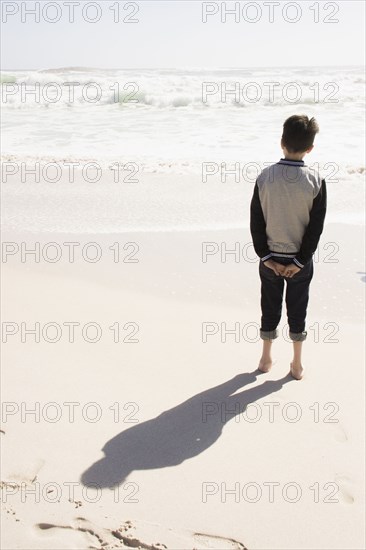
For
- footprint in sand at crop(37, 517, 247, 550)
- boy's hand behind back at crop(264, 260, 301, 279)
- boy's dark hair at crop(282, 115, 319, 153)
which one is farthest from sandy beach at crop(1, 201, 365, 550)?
boy's dark hair at crop(282, 115, 319, 153)

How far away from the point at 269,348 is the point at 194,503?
1209mm

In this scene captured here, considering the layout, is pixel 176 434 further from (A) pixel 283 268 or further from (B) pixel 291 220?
(B) pixel 291 220

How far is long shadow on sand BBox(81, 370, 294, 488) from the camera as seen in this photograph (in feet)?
8.41

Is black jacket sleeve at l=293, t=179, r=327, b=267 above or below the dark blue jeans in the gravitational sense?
above

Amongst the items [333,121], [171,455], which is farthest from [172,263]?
[333,121]

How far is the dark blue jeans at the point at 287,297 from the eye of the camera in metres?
3.08

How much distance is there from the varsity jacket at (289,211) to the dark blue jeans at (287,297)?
82 millimetres

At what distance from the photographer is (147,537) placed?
7.18 feet

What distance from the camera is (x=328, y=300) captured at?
14.4ft

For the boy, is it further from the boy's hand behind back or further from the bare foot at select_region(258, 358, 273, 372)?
the bare foot at select_region(258, 358, 273, 372)

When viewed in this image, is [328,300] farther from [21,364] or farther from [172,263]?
[21,364]

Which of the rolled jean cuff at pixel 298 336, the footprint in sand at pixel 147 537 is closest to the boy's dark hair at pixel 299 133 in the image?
the rolled jean cuff at pixel 298 336

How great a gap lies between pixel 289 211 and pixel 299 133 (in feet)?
1.29

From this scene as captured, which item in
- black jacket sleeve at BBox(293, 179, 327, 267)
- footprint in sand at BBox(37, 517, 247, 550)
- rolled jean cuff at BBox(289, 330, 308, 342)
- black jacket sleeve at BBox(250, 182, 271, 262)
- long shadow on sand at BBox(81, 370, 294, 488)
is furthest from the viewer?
rolled jean cuff at BBox(289, 330, 308, 342)
